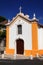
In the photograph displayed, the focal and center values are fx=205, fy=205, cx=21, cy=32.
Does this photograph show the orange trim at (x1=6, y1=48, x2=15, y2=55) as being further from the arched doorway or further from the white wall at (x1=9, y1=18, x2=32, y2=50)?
the arched doorway

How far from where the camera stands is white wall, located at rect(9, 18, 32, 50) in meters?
28.8

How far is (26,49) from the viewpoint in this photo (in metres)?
29.1

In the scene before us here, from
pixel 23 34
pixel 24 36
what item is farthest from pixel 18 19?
pixel 24 36

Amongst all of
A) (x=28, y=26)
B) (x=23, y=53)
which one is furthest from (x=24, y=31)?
(x=23, y=53)

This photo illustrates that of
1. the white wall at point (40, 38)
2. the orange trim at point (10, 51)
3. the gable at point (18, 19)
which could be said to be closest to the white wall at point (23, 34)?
the gable at point (18, 19)

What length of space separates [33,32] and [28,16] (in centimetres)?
264

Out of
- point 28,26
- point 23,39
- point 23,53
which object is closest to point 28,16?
point 28,26

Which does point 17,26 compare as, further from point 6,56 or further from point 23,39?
point 6,56

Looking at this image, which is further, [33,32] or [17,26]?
[17,26]

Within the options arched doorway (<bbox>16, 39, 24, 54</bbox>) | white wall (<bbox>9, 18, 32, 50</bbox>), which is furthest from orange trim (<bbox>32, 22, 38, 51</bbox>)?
arched doorway (<bbox>16, 39, 24, 54</bbox>)

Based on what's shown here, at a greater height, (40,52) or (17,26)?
(17,26)

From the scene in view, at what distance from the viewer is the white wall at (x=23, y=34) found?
1135 inches

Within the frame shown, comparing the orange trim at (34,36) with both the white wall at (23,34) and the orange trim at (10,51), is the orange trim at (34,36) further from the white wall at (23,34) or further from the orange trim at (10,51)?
the orange trim at (10,51)

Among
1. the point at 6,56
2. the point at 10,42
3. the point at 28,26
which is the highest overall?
the point at 28,26
